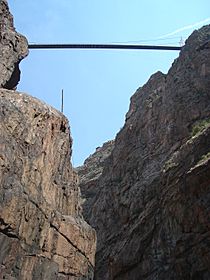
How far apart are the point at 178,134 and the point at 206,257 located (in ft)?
40.2

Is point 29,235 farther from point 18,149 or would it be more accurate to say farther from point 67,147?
point 67,147

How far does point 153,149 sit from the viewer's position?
110ft

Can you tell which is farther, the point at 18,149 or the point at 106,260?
the point at 106,260

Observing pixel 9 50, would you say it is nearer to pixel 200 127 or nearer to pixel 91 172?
pixel 200 127

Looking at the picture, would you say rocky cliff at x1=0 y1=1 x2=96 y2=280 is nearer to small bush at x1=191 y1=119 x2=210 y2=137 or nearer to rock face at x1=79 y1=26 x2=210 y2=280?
rock face at x1=79 y1=26 x2=210 y2=280

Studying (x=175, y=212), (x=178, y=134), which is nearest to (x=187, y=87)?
(x=178, y=134)

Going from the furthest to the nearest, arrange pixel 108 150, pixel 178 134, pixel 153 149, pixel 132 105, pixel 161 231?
pixel 108 150
pixel 132 105
pixel 153 149
pixel 178 134
pixel 161 231

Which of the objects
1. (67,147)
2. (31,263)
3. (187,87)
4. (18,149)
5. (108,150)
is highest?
(108,150)

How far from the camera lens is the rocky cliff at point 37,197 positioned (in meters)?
9.17

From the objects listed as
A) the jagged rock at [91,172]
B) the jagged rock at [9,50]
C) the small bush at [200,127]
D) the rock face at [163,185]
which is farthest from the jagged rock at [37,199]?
the jagged rock at [91,172]

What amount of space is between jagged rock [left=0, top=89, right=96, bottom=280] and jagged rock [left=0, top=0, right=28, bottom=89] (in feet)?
8.05

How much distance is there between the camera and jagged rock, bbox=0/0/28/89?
13688 mm

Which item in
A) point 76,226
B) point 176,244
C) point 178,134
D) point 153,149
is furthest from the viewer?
point 153,149

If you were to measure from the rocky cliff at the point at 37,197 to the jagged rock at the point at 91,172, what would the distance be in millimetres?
24891
